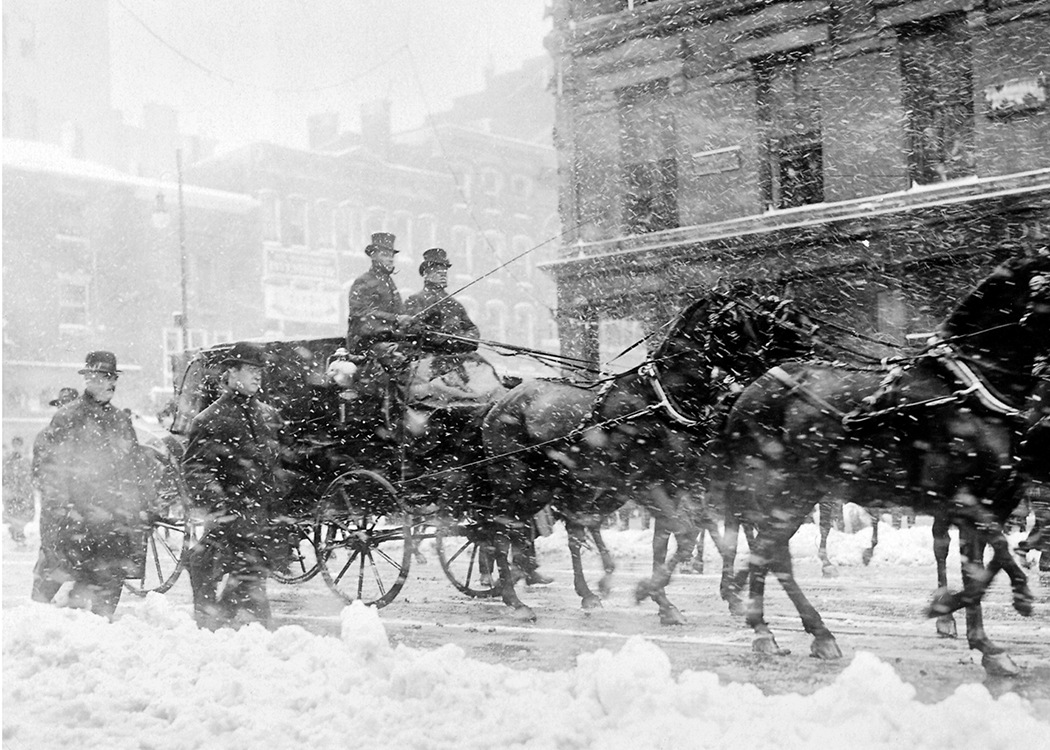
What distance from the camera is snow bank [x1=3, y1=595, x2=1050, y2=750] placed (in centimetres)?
324

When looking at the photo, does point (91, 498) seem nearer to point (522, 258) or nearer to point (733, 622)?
point (522, 258)

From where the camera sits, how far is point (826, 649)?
5.15m

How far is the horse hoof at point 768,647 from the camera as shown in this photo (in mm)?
5262

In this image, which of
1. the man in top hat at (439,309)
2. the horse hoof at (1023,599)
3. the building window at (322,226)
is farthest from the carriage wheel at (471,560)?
the horse hoof at (1023,599)

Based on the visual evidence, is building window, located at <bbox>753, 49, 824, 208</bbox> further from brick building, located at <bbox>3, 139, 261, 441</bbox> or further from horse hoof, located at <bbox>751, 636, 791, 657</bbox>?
horse hoof, located at <bbox>751, 636, 791, 657</bbox>

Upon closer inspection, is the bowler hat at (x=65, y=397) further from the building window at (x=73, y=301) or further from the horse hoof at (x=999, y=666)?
the horse hoof at (x=999, y=666)

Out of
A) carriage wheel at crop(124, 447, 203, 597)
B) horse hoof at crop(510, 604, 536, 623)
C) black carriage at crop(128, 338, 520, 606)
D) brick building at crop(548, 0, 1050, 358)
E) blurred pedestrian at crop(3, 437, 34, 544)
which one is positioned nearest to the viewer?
horse hoof at crop(510, 604, 536, 623)

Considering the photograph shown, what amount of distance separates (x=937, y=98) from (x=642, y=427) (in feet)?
16.4

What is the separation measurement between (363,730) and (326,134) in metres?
4.65

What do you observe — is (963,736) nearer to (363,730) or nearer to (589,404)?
(363,730)

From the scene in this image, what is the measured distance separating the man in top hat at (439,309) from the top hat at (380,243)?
0.29 metres

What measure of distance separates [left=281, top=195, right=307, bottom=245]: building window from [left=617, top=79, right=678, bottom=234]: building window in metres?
2.69

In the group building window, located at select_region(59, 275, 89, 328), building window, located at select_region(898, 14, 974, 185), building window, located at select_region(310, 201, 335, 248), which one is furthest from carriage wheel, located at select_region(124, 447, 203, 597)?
building window, located at select_region(898, 14, 974, 185)

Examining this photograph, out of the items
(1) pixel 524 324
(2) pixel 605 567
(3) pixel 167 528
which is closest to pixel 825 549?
(2) pixel 605 567
